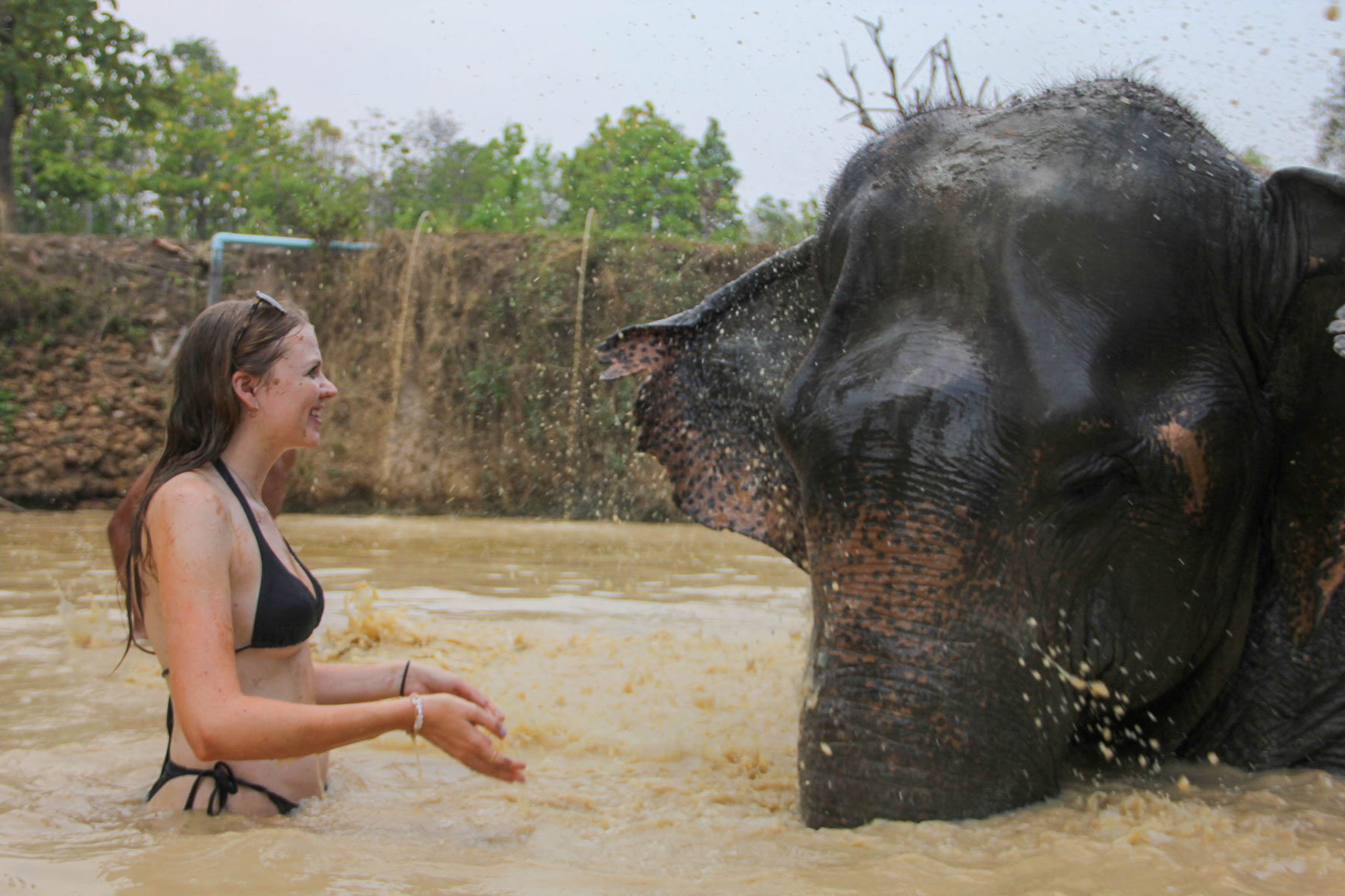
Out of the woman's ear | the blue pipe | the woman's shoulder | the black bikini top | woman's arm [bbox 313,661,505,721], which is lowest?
woman's arm [bbox 313,661,505,721]

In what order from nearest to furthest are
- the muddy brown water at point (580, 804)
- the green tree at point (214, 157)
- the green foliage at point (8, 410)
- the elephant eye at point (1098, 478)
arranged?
the muddy brown water at point (580, 804)
the elephant eye at point (1098, 478)
the green foliage at point (8, 410)
the green tree at point (214, 157)

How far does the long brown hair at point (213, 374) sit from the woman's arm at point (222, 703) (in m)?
0.21

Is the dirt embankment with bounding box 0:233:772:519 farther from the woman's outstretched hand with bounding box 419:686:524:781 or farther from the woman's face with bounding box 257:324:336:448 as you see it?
the woman's outstretched hand with bounding box 419:686:524:781

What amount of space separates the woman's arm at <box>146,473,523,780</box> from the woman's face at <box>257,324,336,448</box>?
286mm

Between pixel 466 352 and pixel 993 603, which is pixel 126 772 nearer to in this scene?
pixel 993 603

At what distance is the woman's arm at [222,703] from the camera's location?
7.89 ft

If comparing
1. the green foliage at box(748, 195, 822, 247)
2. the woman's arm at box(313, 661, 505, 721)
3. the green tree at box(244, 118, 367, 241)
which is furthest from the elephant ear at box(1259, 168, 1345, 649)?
the green tree at box(244, 118, 367, 241)

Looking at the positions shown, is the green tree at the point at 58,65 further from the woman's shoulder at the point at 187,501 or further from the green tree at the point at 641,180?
the woman's shoulder at the point at 187,501

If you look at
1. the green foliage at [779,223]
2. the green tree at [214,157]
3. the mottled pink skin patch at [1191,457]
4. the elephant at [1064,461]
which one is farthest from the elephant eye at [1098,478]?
the green tree at [214,157]

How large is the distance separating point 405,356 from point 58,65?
7871 mm

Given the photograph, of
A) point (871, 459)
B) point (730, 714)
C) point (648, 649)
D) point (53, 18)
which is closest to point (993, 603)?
point (871, 459)

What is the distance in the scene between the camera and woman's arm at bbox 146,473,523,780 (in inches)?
94.7

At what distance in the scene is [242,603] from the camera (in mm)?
2678

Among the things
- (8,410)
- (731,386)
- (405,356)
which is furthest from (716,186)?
(731,386)
